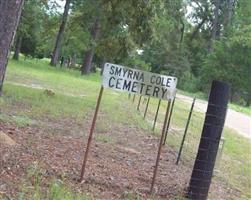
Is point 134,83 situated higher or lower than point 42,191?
higher

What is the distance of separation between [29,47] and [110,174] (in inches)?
1637

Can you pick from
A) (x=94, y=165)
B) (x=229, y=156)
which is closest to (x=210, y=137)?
(x=94, y=165)

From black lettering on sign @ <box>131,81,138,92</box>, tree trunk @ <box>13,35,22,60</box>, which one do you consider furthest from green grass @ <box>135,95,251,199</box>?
tree trunk @ <box>13,35,22,60</box>

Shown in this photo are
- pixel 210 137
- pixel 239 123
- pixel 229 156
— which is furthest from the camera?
pixel 239 123

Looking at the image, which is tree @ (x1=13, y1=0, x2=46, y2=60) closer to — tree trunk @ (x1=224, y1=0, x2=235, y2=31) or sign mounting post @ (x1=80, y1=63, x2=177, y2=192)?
tree trunk @ (x1=224, y1=0, x2=235, y2=31)

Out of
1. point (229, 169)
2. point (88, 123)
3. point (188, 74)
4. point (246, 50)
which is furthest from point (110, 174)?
point (188, 74)

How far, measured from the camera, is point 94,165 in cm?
795

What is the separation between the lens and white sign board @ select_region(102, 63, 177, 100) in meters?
6.91

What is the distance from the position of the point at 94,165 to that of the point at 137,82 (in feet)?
5.08

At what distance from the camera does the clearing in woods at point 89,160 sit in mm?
6406

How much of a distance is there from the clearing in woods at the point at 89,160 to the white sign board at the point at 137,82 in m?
1.20

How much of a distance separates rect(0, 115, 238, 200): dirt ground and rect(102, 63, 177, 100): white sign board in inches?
47.2

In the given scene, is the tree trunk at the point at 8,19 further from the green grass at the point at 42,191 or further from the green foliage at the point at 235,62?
the green foliage at the point at 235,62

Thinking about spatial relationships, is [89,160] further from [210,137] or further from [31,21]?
[31,21]
